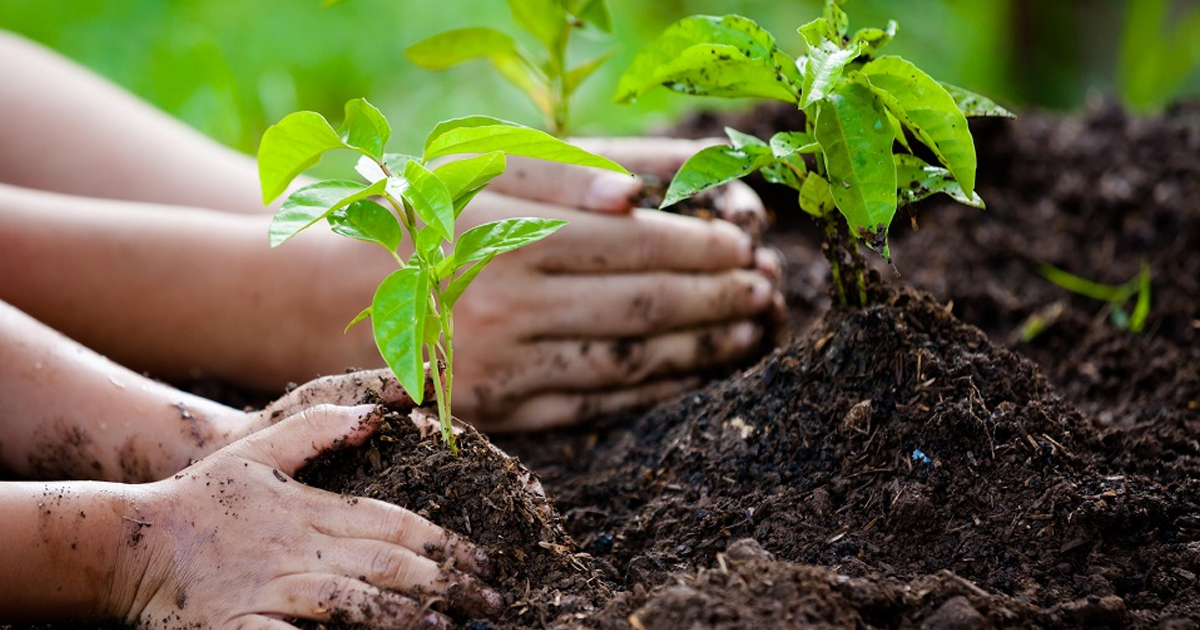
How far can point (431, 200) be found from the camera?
91cm

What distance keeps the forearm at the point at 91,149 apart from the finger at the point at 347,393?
2.65ft

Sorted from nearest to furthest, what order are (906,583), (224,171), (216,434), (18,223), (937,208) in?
(906,583) → (216,434) → (18,223) → (224,171) → (937,208)

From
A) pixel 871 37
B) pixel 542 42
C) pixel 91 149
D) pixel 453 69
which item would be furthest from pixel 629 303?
pixel 453 69

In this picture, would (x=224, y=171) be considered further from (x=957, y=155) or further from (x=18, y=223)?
(x=957, y=155)

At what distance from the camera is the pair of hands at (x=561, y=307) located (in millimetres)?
1559

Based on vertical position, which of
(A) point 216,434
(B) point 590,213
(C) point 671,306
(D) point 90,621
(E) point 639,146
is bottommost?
(D) point 90,621

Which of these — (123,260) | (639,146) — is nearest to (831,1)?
Result: (639,146)

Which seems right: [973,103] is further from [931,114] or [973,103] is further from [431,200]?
[431,200]

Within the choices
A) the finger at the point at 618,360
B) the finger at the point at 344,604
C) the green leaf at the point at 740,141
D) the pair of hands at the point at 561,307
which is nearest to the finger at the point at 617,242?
the pair of hands at the point at 561,307

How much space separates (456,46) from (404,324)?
72cm

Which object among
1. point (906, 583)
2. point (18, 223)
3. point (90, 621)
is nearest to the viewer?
point (906, 583)

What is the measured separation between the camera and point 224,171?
189cm

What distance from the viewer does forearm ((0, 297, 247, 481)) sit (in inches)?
48.0

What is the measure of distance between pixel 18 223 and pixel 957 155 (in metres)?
1.35
